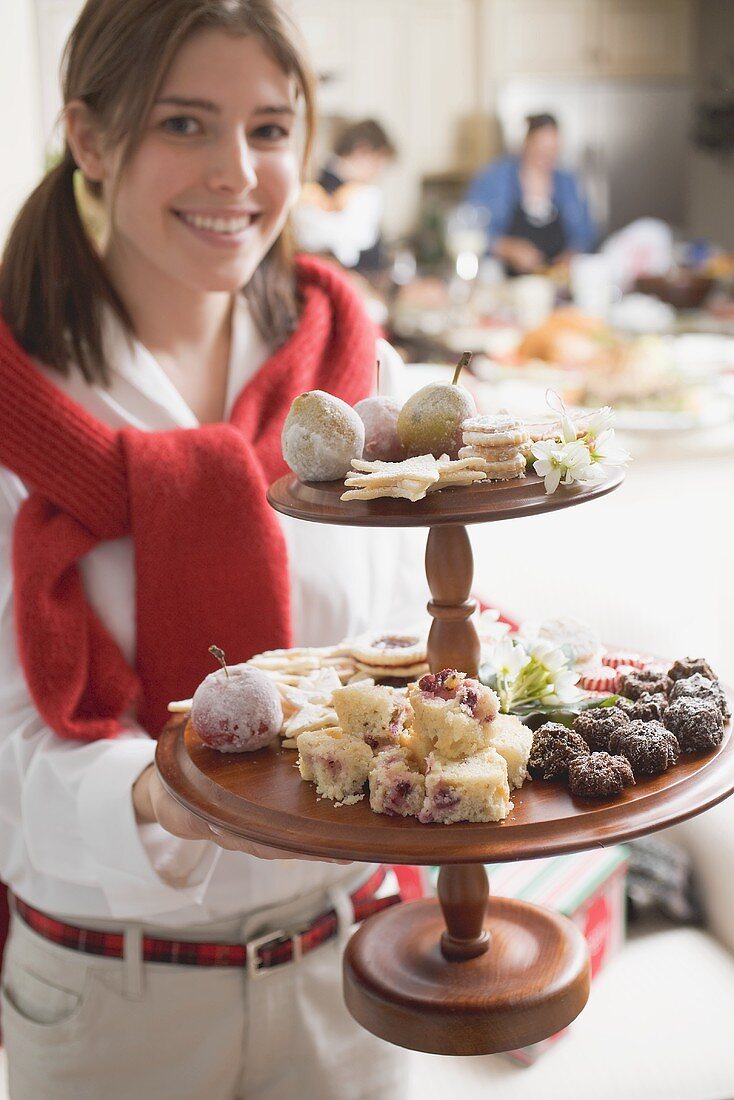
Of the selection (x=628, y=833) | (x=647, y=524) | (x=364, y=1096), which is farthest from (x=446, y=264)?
(x=628, y=833)

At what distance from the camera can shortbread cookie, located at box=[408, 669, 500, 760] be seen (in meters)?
0.75

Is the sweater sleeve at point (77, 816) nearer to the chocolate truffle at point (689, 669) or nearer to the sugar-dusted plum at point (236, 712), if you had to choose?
the sugar-dusted plum at point (236, 712)

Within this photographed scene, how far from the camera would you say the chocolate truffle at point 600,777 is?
72 cm

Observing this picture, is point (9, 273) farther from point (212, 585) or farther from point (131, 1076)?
point (131, 1076)

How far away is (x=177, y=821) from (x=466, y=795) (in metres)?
0.29

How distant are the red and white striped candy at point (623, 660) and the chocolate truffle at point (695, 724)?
0.13 metres

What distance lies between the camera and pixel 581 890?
5.15ft

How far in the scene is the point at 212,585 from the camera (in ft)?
3.77

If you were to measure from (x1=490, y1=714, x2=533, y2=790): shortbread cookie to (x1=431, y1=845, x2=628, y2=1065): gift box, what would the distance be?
0.79m

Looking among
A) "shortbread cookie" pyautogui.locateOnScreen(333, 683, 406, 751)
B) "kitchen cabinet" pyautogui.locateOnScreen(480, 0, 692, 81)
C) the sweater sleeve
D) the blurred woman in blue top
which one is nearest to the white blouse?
the sweater sleeve

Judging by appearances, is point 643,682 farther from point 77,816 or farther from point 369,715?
point 77,816

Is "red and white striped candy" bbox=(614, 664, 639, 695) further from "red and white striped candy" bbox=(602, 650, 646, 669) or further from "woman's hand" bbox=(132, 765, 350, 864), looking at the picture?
"woman's hand" bbox=(132, 765, 350, 864)

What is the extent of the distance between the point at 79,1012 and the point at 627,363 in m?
1.87

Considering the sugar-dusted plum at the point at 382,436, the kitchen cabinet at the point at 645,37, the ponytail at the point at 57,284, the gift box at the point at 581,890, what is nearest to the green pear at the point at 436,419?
the sugar-dusted plum at the point at 382,436
